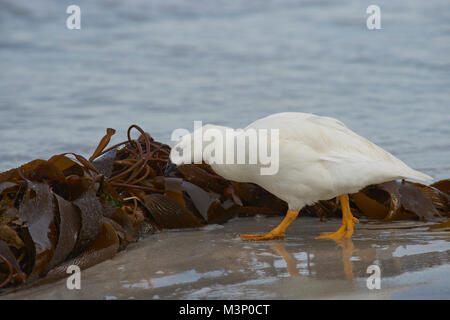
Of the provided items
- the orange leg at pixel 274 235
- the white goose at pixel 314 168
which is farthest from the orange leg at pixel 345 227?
the orange leg at pixel 274 235

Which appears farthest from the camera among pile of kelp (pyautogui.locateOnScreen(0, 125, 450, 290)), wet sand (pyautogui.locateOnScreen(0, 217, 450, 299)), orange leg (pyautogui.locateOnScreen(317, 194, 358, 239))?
orange leg (pyautogui.locateOnScreen(317, 194, 358, 239))

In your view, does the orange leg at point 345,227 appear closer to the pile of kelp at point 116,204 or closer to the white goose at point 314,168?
the white goose at point 314,168

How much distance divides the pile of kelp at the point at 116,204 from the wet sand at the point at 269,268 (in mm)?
118

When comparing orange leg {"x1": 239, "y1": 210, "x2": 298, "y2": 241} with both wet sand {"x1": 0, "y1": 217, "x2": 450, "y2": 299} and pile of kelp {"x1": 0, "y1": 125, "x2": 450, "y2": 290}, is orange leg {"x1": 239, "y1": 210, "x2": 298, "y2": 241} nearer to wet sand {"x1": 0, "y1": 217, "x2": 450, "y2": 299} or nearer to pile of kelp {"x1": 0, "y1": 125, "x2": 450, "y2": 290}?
wet sand {"x1": 0, "y1": 217, "x2": 450, "y2": 299}

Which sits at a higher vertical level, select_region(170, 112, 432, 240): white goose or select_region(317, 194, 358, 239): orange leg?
select_region(170, 112, 432, 240): white goose

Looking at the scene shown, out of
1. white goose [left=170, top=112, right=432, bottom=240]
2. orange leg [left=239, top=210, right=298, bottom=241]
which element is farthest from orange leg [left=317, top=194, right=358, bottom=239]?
orange leg [left=239, top=210, right=298, bottom=241]

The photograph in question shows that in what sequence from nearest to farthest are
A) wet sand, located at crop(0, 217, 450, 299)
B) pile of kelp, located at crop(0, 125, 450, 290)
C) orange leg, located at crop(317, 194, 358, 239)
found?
wet sand, located at crop(0, 217, 450, 299)
pile of kelp, located at crop(0, 125, 450, 290)
orange leg, located at crop(317, 194, 358, 239)

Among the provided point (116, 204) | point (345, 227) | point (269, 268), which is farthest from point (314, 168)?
point (116, 204)

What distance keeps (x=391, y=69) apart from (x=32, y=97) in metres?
5.84

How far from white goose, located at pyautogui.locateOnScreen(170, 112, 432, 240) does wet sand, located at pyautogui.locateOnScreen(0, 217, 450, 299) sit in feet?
0.84

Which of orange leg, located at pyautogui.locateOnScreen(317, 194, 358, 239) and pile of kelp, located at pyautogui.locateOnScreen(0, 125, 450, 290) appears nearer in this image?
pile of kelp, located at pyautogui.locateOnScreen(0, 125, 450, 290)

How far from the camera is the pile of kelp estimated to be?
9.78ft

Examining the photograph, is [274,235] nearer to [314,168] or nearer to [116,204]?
[314,168]
